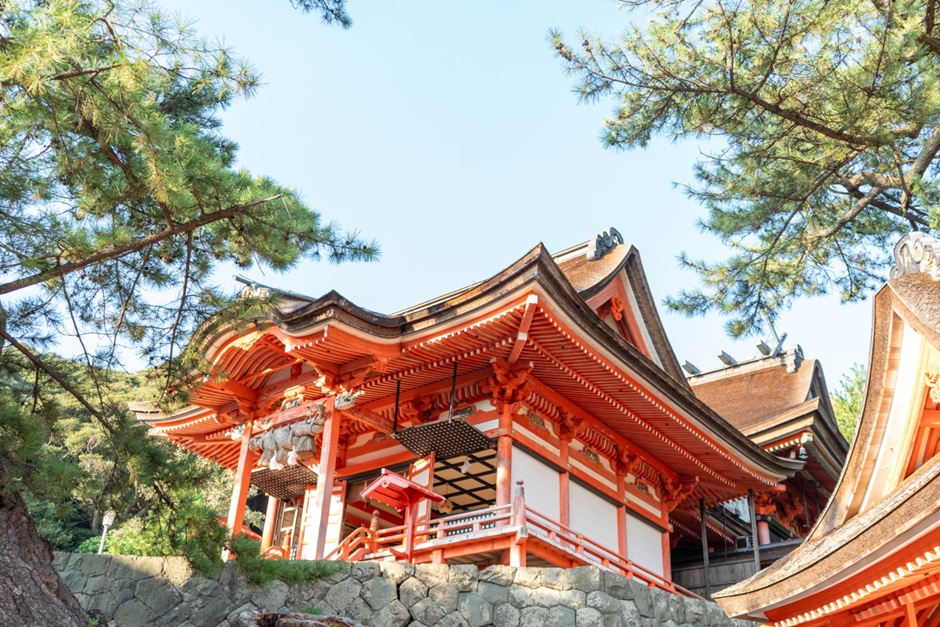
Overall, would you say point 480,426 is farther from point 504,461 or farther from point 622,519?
point 622,519

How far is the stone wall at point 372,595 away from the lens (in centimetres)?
895

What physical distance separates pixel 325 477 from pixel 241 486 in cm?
213

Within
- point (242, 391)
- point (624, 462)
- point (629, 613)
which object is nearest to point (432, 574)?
point (629, 613)

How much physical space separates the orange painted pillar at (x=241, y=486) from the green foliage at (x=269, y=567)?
3026 millimetres

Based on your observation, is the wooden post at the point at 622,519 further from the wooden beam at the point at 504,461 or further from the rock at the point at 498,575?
the rock at the point at 498,575

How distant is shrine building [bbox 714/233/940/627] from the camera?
17.4ft

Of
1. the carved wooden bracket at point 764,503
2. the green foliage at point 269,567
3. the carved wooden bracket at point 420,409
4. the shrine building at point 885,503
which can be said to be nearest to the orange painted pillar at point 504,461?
the carved wooden bracket at point 420,409

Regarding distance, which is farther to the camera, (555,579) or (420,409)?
(420,409)

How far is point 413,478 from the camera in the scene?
468 inches

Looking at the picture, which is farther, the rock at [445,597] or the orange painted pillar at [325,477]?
the orange painted pillar at [325,477]

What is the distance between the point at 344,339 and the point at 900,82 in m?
6.81

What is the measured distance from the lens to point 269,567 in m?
7.74

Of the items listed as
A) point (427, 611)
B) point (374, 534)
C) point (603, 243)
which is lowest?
point (427, 611)

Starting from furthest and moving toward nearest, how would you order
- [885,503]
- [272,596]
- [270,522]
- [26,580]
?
[270,522] → [272,596] → [885,503] → [26,580]
